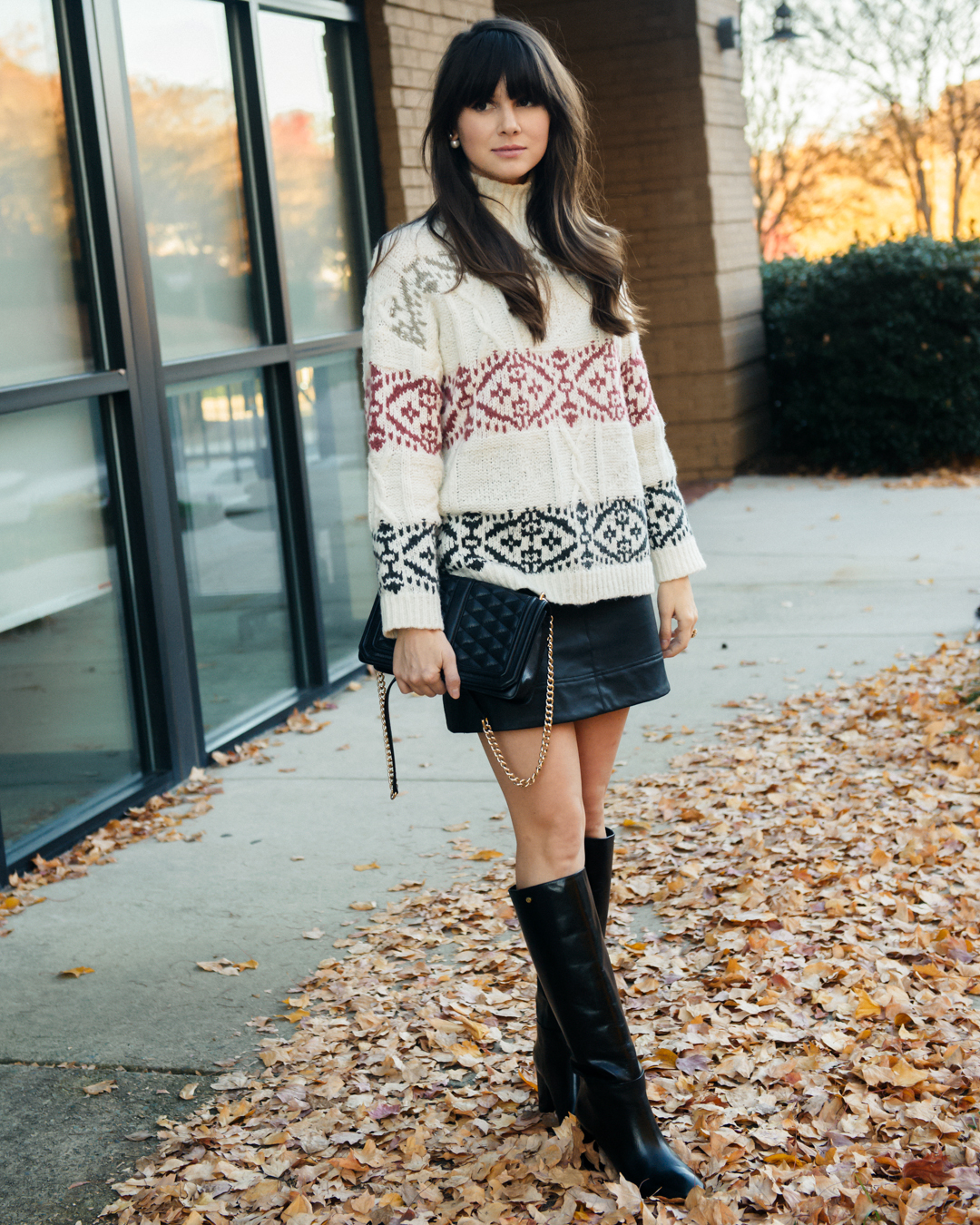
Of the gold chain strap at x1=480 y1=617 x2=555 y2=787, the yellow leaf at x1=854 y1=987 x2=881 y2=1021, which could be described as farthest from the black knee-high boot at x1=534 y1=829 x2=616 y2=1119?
the yellow leaf at x1=854 y1=987 x2=881 y2=1021

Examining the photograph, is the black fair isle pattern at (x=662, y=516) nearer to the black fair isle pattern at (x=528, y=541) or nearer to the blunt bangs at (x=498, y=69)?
the black fair isle pattern at (x=528, y=541)

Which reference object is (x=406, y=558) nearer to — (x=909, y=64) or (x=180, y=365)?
(x=180, y=365)

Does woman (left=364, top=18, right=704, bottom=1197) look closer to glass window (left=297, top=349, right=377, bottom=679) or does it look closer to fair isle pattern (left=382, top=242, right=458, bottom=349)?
fair isle pattern (left=382, top=242, right=458, bottom=349)

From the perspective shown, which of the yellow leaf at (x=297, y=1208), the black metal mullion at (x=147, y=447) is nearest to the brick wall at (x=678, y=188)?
the black metal mullion at (x=147, y=447)

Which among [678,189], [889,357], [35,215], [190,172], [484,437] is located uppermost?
[678,189]

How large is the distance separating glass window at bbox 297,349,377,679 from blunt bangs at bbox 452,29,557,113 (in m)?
3.90

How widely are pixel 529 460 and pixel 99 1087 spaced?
1.76 meters

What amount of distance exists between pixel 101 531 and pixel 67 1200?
110 inches

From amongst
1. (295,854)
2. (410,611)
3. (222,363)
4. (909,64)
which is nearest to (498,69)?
(410,611)

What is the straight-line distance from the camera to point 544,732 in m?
2.30

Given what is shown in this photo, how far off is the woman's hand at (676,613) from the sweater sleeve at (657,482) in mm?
27

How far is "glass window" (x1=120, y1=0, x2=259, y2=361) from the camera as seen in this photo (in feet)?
16.7

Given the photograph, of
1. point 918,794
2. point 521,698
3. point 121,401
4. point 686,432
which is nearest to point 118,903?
point 121,401

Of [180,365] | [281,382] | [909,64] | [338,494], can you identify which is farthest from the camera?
[909,64]
